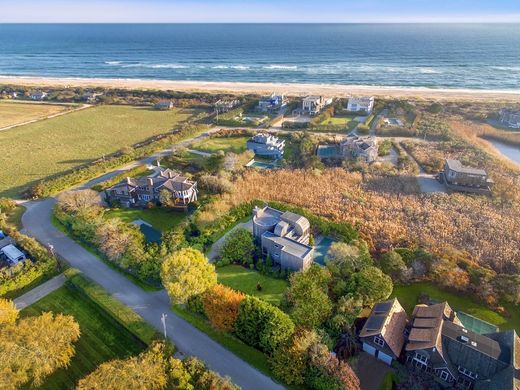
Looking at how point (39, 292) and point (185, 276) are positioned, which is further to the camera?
point (39, 292)

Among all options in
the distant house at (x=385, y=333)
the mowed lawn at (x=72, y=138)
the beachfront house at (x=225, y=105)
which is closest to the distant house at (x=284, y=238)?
the distant house at (x=385, y=333)

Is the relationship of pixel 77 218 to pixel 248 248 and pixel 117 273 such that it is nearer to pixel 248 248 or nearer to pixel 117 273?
pixel 117 273

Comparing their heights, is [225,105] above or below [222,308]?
above

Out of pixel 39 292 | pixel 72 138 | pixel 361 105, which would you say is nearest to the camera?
pixel 39 292

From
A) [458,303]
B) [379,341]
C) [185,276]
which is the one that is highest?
[185,276]

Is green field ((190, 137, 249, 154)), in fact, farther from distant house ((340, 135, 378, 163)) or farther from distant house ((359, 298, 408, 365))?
distant house ((359, 298, 408, 365))

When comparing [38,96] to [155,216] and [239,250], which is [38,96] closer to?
[155,216]

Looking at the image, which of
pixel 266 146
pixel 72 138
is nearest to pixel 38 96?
pixel 72 138
